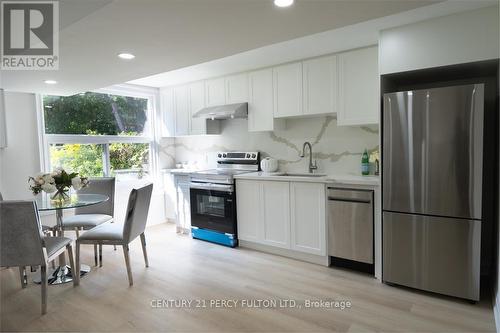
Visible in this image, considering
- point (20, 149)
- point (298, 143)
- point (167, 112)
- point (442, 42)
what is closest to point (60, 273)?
point (20, 149)

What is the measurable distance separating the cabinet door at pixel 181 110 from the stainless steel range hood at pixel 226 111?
1.66 feet

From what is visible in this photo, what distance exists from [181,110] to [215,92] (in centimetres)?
79

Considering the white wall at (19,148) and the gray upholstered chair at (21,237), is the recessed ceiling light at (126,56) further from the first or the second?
the white wall at (19,148)

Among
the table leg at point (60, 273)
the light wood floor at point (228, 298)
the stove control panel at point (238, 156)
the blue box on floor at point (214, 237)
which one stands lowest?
the light wood floor at point (228, 298)

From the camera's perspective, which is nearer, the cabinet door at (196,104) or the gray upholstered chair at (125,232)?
the gray upholstered chair at (125,232)

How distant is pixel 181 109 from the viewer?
4887mm

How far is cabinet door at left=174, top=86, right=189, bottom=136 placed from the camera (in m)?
4.82

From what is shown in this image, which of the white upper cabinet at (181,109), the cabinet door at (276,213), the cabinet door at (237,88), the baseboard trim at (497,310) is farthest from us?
the white upper cabinet at (181,109)

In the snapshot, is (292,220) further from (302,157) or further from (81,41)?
(81,41)

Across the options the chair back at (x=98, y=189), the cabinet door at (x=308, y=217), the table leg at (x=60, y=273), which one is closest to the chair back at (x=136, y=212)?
the table leg at (x=60, y=273)

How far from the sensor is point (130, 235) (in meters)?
2.90

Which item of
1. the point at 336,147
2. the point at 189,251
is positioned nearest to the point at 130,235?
the point at 189,251

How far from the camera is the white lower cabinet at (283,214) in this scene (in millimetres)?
3246

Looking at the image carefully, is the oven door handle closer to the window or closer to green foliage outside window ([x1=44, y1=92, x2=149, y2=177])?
green foliage outside window ([x1=44, y1=92, x2=149, y2=177])
